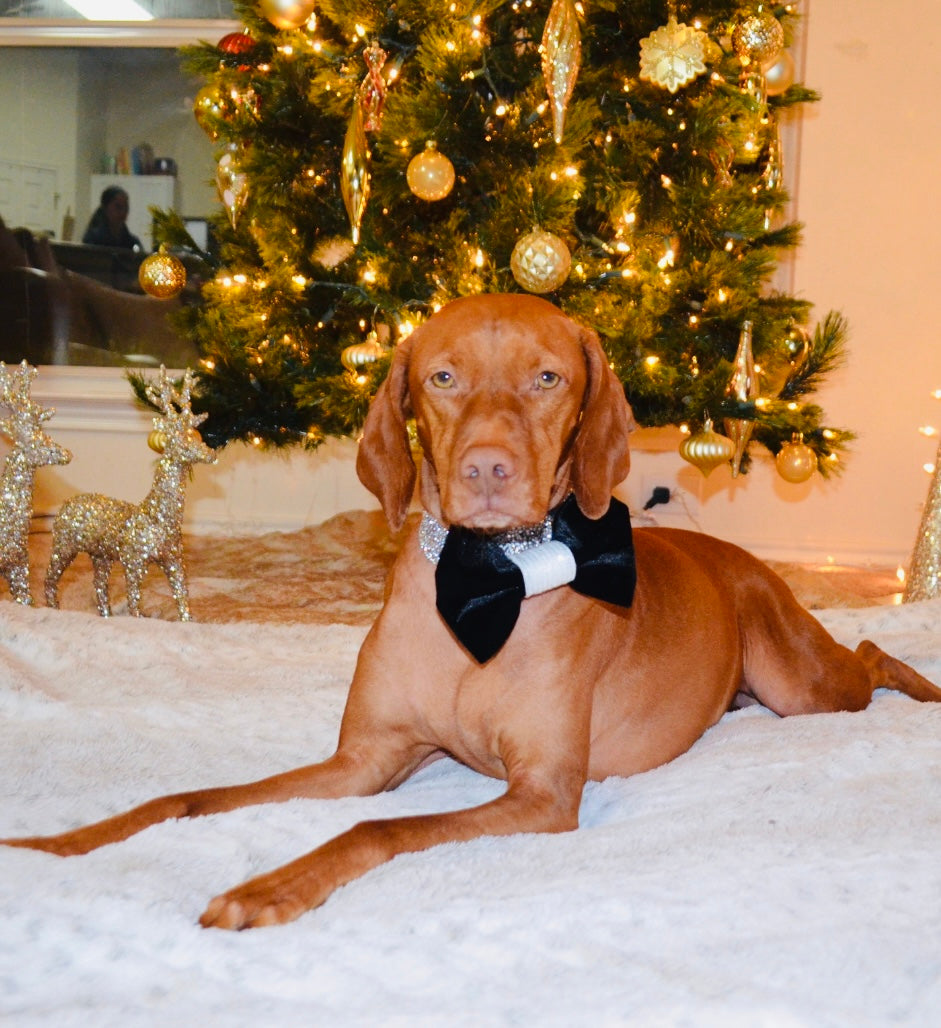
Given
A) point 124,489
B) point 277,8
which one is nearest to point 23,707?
point 277,8

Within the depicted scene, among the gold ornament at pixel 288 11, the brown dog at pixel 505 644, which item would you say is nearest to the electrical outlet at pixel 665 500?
the gold ornament at pixel 288 11

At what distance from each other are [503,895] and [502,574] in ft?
1.99

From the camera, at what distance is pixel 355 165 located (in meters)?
3.56

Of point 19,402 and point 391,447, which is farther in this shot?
point 19,402

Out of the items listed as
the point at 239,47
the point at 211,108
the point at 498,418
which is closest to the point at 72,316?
the point at 211,108

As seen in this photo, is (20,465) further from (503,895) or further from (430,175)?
(503,895)

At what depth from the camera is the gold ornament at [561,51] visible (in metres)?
3.36

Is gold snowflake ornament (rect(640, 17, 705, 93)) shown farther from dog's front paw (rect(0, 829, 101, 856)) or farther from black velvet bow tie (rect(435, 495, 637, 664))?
dog's front paw (rect(0, 829, 101, 856))

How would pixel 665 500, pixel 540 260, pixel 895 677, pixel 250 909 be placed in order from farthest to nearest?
pixel 665 500, pixel 540 260, pixel 895 677, pixel 250 909

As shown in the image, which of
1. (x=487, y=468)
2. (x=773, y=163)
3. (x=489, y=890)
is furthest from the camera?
(x=773, y=163)

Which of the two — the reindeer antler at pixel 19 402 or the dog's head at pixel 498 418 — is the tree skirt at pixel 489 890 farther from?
the reindeer antler at pixel 19 402

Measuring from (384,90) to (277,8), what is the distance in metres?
0.40

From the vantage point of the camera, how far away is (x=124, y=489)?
20.6ft

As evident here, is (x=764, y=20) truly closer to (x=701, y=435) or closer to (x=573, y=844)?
(x=701, y=435)
